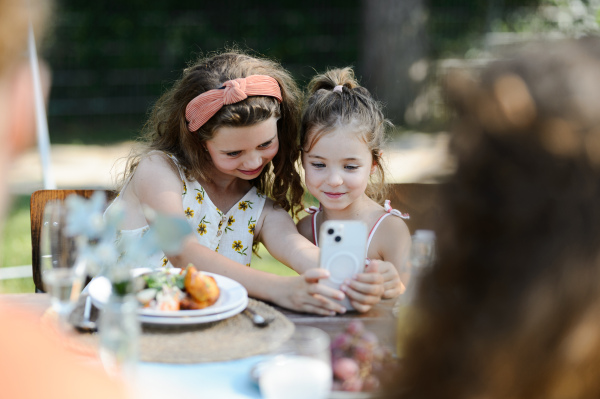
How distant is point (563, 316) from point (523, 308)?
50 millimetres

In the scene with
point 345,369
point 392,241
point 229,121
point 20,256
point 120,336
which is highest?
point 229,121

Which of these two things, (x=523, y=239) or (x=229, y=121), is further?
(x=229, y=121)

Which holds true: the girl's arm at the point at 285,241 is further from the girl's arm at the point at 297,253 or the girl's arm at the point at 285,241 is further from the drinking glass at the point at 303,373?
the drinking glass at the point at 303,373

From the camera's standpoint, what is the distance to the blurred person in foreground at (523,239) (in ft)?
2.37

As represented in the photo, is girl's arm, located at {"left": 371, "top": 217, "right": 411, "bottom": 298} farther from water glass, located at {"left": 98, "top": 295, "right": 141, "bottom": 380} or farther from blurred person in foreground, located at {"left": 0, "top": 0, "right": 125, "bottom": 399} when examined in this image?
blurred person in foreground, located at {"left": 0, "top": 0, "right": 125, "bottom": 399}

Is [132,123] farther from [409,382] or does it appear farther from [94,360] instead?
[409,382]

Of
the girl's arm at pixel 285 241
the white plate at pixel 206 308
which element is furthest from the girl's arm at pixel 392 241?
the white plate at pixel 206 308

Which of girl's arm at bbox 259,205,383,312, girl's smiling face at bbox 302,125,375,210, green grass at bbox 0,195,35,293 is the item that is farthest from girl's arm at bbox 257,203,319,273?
green grass at bbox 0,195,35,293

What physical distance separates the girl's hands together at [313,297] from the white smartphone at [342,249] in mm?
31

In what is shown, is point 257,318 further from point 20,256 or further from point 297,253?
point 20,256

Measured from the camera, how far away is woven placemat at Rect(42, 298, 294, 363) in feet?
4.53

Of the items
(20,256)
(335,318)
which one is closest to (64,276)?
(335,318)

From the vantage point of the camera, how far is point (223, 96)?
2.25m

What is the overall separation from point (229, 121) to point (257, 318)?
89cm
